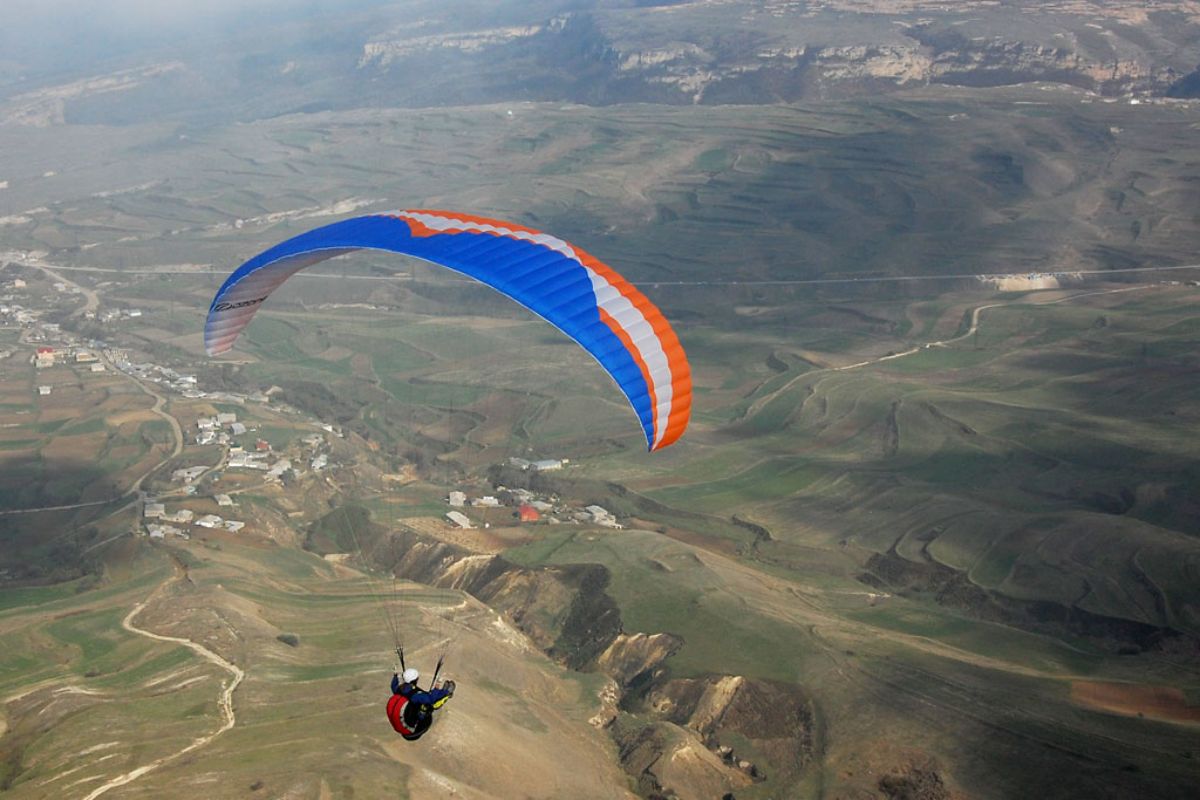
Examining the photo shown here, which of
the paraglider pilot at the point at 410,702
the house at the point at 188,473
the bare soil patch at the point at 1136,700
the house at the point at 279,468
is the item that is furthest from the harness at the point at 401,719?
the house at the point at 279,468

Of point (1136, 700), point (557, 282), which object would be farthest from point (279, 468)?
point (1136, 700)

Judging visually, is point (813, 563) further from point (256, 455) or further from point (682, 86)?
point (682, 86)

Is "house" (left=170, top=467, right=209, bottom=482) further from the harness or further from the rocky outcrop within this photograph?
the harness

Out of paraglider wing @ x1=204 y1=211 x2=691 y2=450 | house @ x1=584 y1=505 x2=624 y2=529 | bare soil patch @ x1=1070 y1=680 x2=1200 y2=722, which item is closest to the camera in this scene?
paraglider wing @ x1=204 y1=211 x2=691 y2=450

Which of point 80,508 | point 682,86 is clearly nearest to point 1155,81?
point 682,86

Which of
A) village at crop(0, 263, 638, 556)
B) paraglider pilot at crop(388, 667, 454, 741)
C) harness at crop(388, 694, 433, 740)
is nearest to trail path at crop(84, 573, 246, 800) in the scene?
village at crop(0, 263, 638, 556)

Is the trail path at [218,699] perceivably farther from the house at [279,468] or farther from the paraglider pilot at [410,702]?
the house at [279,468]

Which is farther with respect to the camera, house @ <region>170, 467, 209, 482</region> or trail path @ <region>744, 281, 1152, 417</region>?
trail path @ <region>744, 281, 1152, 417</region>
